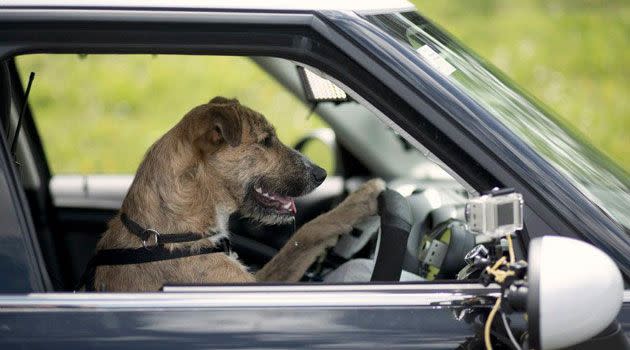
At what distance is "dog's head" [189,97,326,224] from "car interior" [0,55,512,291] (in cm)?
22

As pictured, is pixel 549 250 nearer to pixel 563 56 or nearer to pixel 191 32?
pixel 191 32

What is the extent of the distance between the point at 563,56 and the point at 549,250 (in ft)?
34.0

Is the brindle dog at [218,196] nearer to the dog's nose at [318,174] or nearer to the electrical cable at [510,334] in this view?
the dog's nose at [318,174]

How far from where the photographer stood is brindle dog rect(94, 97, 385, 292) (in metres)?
2.89

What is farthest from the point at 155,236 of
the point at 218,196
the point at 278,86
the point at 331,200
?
the point at 278,86

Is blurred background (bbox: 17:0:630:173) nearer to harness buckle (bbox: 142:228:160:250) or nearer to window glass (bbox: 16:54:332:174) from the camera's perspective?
window glass (bbox: 16:54:332:174)

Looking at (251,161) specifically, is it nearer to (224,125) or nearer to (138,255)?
(224,125)

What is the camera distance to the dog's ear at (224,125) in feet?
10.6

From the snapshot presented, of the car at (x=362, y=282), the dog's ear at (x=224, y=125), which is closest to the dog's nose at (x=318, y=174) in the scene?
the dog's ear at (x=224, y=125)

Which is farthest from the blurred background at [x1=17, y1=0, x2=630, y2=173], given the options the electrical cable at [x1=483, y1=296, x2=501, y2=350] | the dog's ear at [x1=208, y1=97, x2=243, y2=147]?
the electrical cable at [x1=483, y1=296, x2=501, y2=350]

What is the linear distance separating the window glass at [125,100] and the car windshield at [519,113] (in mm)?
6781

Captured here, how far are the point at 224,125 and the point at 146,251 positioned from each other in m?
0.56

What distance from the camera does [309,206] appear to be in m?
4.44

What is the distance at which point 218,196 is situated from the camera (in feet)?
10.4
